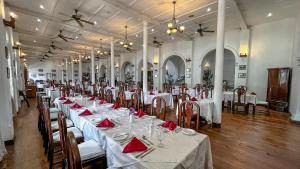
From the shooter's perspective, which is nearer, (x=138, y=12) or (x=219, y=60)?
(x=219, y=60)

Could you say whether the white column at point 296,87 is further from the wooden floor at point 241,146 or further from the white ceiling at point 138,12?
the white ceiling at point 138,12

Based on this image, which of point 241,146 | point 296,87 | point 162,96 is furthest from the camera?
point 162,96

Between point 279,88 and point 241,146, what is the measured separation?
5150mm

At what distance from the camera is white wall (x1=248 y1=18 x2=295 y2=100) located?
700cm

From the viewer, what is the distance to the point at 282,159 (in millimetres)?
2754

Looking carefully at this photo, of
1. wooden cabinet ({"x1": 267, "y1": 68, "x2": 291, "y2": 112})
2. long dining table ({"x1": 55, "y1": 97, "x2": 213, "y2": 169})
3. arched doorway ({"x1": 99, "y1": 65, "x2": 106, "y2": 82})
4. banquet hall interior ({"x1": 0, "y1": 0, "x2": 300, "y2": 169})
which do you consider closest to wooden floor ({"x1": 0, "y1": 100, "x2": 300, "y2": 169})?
banquet hall interior ({"x1": 0, "y1": 0, "x2": 300, "y2": 169})

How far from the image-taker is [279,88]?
6562mm

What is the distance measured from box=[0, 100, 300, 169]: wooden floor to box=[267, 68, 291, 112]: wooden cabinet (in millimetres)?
1918

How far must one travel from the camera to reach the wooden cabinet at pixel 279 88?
6.32 metres

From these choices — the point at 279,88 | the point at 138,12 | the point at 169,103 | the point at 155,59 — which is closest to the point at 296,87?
the point at 279,88

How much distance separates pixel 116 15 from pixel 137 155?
21.2ft

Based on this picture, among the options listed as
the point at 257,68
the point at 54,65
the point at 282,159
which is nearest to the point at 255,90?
the point at 257,68

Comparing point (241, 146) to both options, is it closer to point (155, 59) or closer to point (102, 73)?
point (155, 59)

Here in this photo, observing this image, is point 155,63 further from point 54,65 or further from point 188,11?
point 54,65
